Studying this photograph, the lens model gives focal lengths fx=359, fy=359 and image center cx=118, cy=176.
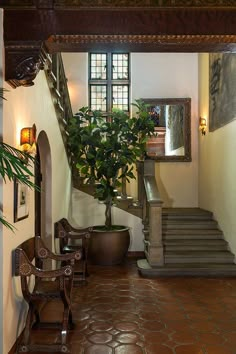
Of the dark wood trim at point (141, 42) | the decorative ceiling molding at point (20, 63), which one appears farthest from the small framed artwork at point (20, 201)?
the dark wood trim at point (141, 42)

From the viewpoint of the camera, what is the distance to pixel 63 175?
6105 millimetres

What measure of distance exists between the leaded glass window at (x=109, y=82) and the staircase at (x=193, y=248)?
303 centimetres

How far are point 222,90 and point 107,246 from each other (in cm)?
352

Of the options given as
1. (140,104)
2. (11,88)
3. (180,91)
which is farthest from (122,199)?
(11,88)

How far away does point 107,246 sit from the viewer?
639 cm

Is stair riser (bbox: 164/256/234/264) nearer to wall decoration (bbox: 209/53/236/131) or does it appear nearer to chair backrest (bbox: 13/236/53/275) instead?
wall decoration (bbox: 209/53/236/131)

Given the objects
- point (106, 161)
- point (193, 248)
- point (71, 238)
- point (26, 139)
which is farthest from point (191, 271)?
point (26, 139)

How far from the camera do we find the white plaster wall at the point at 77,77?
8367 millimetres

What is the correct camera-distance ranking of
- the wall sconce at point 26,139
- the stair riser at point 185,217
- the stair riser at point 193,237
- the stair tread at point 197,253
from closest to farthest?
the wall sconce at point 26,139 → the stair tread at point 197,253 → the stair riser at point 193,237 → the stair riser at point 185,217

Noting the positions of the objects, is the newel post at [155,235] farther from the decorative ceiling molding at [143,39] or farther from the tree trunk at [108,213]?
the decorative ceiling molding at [143,39]

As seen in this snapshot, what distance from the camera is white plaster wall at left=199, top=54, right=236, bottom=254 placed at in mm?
6055

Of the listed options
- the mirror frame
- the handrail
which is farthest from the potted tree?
the mirror frame

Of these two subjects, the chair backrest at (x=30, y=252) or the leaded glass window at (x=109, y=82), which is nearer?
the chair backrest at (x=30, y=252)

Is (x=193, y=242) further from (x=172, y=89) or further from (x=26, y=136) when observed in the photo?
(x=26, y=136)
